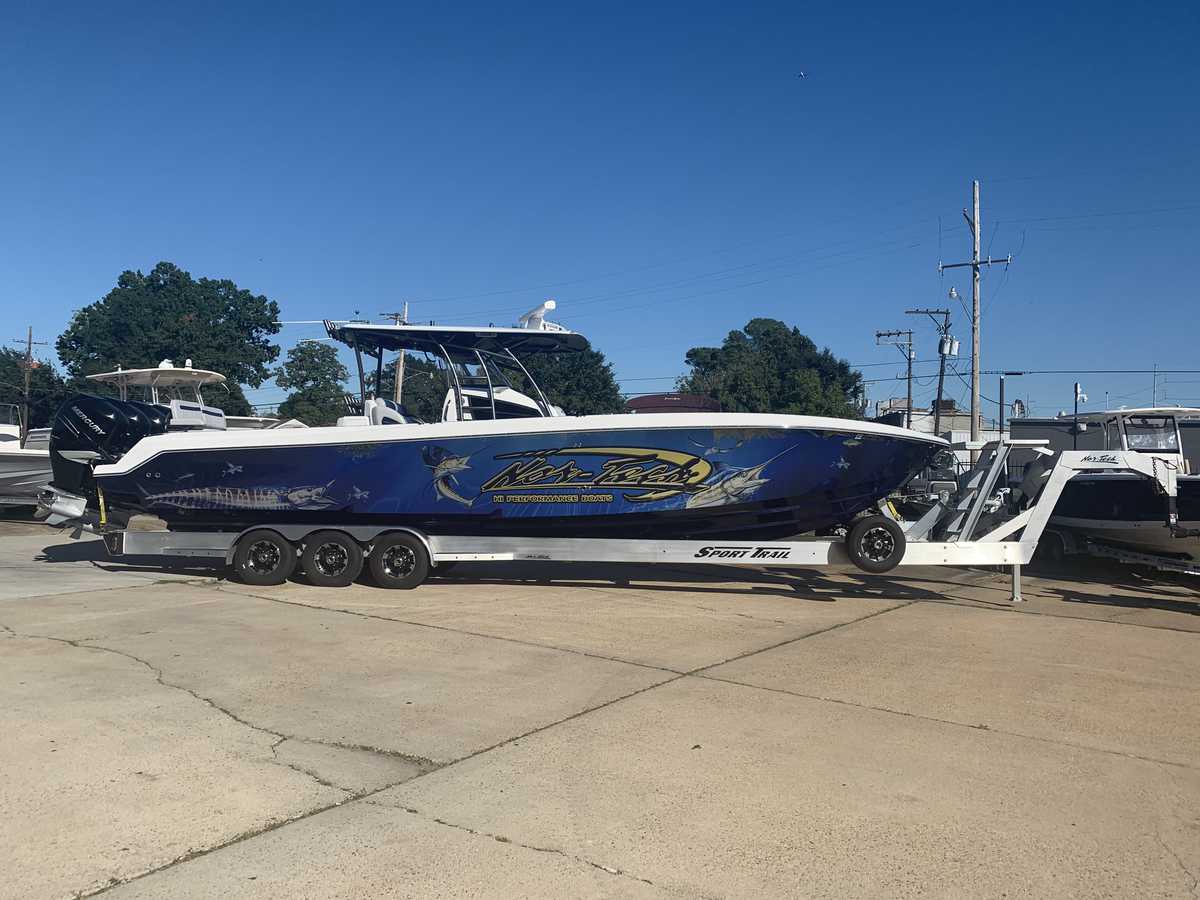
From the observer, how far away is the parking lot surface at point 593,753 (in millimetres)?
3201

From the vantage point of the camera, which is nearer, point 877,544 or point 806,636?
point 806,636

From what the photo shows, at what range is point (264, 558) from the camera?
33.3 feet

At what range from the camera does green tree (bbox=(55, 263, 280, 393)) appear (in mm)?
52594

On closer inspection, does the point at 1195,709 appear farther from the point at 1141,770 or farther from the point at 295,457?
the point at 295,457

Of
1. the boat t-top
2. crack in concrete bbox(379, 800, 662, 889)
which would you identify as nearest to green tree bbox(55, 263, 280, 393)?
the boat t-top

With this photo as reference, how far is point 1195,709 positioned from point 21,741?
6359 mm

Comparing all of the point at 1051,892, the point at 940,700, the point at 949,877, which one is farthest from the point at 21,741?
the point at 940,700

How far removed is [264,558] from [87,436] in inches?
106

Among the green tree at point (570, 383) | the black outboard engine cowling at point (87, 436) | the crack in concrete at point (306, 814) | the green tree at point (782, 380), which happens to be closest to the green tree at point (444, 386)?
the green tree at point (570, 383)

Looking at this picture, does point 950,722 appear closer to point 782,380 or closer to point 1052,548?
point 1052,548

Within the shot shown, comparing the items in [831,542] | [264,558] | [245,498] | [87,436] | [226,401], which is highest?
[226,401]

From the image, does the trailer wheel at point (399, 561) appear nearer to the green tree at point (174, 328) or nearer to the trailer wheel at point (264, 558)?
the trailer wheel at point (264, 558)

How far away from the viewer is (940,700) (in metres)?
5.43

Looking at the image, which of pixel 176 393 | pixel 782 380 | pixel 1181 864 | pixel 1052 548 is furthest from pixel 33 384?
pixel 1181 864
